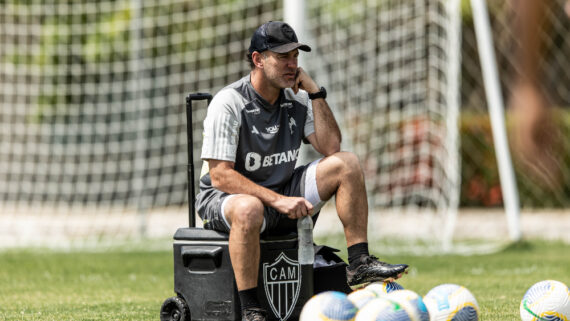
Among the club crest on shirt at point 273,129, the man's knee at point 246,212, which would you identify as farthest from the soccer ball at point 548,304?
the club crest on shirt at point 273,129

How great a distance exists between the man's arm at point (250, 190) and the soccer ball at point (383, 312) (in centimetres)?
72

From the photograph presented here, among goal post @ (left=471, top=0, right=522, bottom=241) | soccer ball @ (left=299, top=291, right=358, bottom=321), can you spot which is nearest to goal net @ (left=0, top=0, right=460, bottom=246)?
goal post @ (left=471, top=0, right=522, bottom=241)

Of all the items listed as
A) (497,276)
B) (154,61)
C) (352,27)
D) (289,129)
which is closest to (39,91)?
(154,61)

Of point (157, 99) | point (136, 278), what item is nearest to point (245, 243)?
point (136, 278)

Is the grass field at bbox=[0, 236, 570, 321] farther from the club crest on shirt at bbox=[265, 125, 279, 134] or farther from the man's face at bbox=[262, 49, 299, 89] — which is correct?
the man's face at bbox=[262, 49, 299, 89]

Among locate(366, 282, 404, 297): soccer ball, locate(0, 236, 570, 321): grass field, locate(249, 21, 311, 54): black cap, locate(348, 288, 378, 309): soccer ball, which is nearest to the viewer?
locate(348, 288, 378, 309): soccer ball

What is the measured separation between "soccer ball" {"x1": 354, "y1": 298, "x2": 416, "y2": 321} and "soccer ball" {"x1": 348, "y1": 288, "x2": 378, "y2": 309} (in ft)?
0.65

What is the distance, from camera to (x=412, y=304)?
3398 mm

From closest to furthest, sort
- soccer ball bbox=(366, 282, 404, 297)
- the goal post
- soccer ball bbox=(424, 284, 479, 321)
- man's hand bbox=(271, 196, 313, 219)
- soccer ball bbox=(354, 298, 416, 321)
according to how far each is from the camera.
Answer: soccer ball bbox=(354, 298, 416, 321), soccer ball bbox=(424, 284, 479, 321), man's hand bbox=(271, 196, 313, 219), soccer ball bbox=(366, 282, 404, 297), the goal post

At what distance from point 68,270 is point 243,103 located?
159 inches

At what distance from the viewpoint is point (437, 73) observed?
10805 millimetres

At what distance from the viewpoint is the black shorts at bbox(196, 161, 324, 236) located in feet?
13.2

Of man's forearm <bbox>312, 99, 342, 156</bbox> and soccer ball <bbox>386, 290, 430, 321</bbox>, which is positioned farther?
man's forearm <bbox>312, 99, 342, 156</bbox>

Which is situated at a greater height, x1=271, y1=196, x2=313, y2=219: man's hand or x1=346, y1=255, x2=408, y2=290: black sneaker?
x1=271, y1=196, x2=313, y2=219: man's hand
